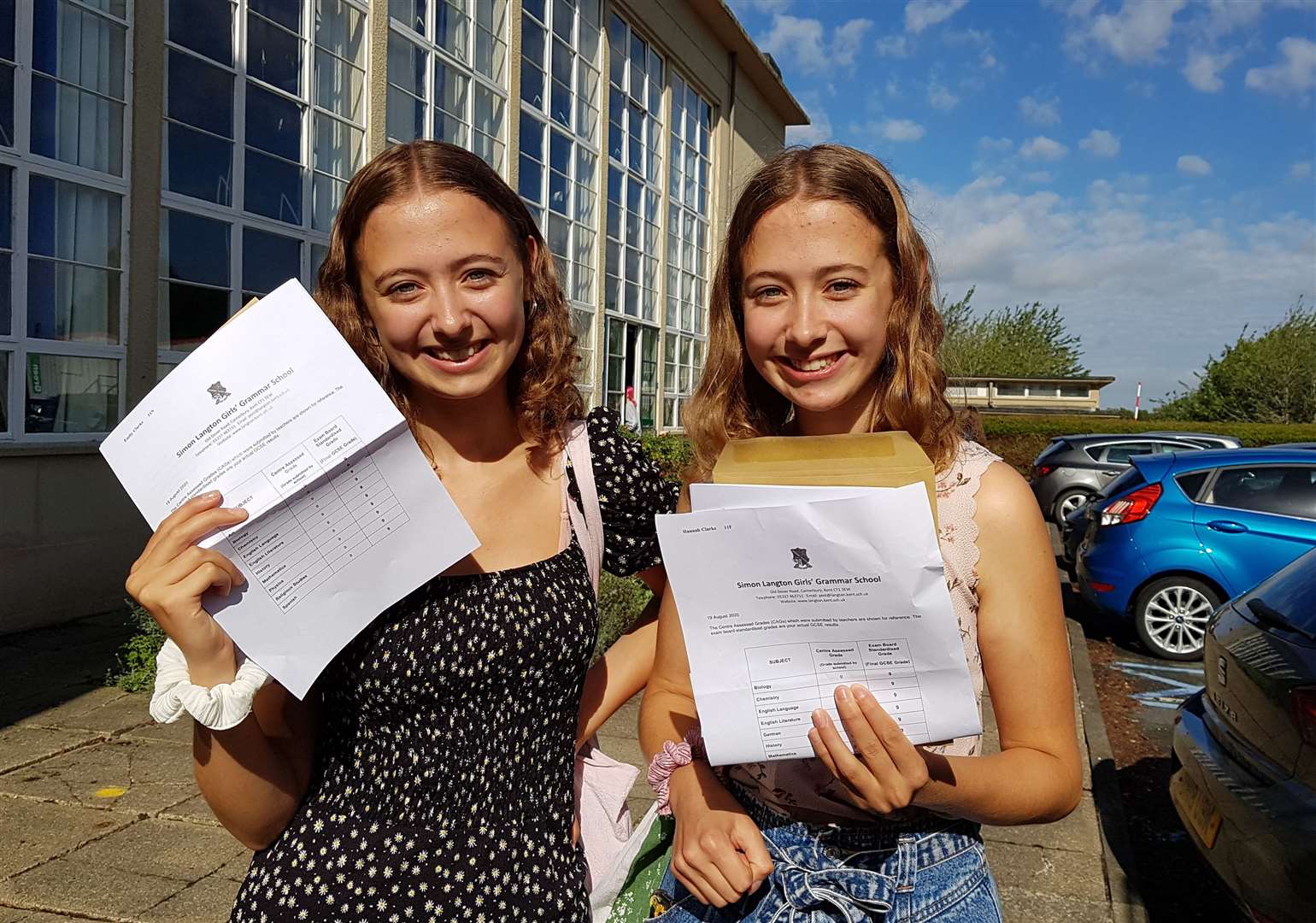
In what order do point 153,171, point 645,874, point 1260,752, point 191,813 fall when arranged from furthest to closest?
point 153,171 < point 191,813 < point 1260,752 < point 645,874

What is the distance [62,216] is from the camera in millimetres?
7578

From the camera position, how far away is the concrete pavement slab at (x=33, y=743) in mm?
4832

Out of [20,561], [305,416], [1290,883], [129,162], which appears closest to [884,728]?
[305,416]

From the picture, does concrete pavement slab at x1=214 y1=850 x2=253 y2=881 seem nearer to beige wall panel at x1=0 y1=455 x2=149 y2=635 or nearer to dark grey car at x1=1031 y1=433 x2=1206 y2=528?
beige wall panel at x1=0 y1=455 x2=149 y2=635

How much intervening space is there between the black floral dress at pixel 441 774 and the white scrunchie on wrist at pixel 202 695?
0.19 m

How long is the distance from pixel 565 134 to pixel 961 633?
1536cm

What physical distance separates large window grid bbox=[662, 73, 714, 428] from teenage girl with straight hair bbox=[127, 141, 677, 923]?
18828 millimetres

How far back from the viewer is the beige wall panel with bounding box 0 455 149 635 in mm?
7230

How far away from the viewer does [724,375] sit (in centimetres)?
193

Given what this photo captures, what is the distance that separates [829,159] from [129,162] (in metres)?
7.82

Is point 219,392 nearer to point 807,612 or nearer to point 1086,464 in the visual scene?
point 807,612

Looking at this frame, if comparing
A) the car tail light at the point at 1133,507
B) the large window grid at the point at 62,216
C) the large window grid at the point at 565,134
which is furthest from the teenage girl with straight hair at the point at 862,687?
the large window grid at the point at 565,134

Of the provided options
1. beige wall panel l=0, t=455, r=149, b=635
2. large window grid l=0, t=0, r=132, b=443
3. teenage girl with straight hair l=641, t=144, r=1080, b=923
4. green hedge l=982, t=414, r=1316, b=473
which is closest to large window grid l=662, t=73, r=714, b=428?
green hedge l=982, t=414, r=1316, b=473

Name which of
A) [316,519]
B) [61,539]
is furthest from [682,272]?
[316,519]
